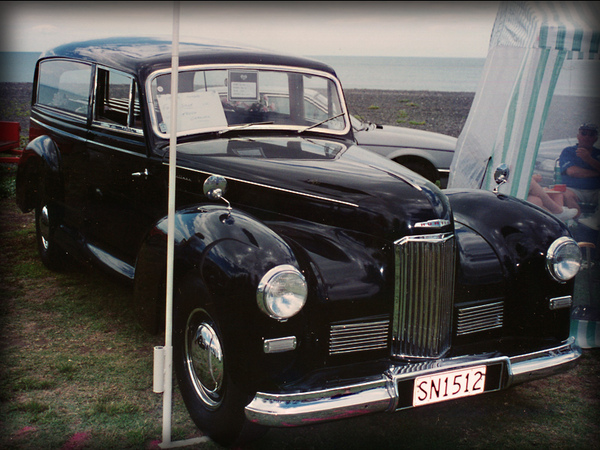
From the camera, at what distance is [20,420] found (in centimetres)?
302

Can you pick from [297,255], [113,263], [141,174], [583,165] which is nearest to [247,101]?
[141,174]

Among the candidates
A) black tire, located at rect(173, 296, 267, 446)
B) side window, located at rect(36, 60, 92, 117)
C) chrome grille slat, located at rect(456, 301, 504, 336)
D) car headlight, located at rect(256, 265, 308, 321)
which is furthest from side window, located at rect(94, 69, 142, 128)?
chrome grille slat, located at rect(456, 301, 504, 336)

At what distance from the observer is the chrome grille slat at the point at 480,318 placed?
2.99m

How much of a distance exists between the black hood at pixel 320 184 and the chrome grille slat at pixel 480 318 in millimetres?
439

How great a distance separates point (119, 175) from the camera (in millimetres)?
4082

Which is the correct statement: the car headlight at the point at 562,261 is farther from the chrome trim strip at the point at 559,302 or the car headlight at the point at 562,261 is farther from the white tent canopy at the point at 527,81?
the white tent canopy at the point at 527,81

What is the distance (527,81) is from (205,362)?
11.3ft

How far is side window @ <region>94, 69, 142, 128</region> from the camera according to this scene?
3.89m

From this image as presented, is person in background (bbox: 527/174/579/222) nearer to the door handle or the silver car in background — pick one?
the silver car in background

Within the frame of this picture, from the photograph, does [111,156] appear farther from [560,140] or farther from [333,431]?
[560,140]

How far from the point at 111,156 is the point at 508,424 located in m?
2.94

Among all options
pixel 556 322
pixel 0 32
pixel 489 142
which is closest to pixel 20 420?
pixel 0 32

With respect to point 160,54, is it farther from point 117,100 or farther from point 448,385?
point 448,385

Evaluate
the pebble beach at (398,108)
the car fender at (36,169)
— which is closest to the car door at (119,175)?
the car fender at (36,169)
